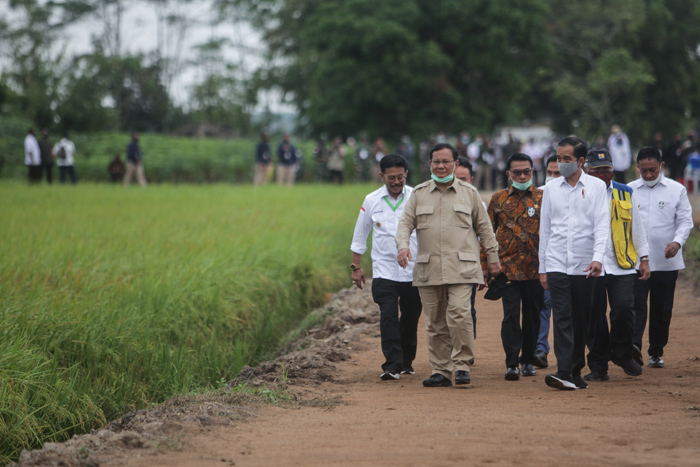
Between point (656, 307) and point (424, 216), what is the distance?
246 centimetres

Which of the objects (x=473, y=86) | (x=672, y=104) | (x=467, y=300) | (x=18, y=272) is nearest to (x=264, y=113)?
(x=473, y=86)

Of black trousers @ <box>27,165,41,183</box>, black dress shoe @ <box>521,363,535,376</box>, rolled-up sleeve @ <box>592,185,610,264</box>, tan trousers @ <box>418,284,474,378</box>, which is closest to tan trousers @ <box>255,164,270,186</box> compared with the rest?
black trousers @ <box>27,165,41,183</box>

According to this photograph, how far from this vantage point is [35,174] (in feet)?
92.5

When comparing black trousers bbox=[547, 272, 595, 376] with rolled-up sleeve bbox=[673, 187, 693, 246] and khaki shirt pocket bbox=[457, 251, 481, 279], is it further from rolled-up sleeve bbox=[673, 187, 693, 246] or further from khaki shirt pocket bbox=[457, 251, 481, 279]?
rolled-up sleeve bbox=[673, 187, 693, 246]

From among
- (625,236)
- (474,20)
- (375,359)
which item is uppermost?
(474,20)

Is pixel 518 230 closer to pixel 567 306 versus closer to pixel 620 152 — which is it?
pixel 567 306

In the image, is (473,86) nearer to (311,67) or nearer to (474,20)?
(474,20)

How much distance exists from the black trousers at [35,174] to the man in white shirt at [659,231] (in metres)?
24.0

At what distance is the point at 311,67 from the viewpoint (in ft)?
160

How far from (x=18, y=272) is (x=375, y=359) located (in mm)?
4436

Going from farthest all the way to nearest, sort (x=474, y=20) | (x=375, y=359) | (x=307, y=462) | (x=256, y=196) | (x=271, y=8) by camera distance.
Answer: (x=271, y=8) < (x=474, y=20) < (x=256, y=196) < (x=375, y=359) < (x=307, y=462)

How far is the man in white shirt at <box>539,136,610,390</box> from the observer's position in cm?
643

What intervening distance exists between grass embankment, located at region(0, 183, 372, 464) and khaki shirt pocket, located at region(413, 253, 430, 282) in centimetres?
218

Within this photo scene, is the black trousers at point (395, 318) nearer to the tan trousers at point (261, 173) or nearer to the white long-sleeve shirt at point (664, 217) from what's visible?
the white long-sleeve shirt at point (664, 217)
